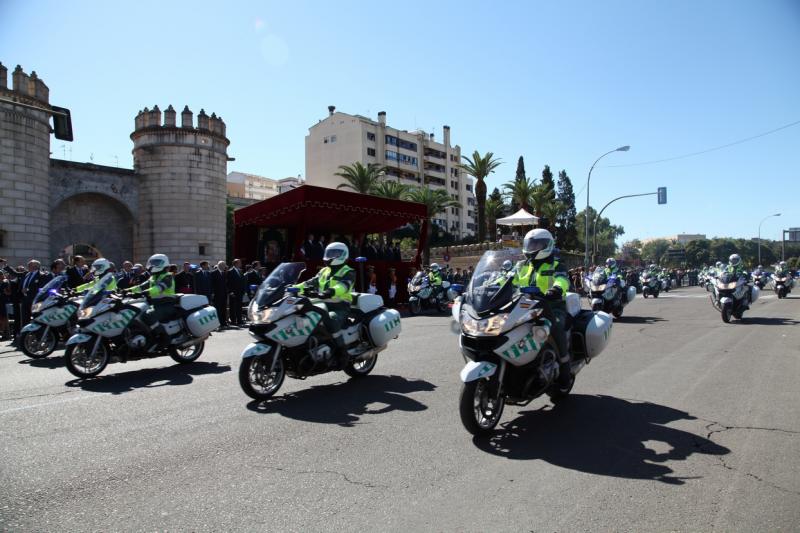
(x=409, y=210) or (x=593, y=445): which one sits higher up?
(x=409, y=210)

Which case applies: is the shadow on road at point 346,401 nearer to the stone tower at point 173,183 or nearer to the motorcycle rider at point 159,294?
the motorcycle rider at point 159,294

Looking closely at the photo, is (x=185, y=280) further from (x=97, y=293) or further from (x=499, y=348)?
(x=499, y=348)

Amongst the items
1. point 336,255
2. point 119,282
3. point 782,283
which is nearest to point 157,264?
point 336,255

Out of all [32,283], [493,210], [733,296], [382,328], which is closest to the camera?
[382,328]

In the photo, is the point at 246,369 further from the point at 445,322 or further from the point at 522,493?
the point at 445,322

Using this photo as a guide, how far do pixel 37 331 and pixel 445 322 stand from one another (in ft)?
31.5

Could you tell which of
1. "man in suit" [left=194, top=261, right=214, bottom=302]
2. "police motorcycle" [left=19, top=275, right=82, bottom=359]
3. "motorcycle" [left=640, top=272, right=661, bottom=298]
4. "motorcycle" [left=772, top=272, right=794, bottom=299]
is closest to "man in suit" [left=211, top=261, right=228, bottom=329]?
"man in suit" [left=194, top=261, right=214, bottom=302]

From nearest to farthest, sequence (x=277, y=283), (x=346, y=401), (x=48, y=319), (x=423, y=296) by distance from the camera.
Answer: (x=346, y=401) < (x=277, y=283) < (x=48, y=319) < (x=423, y=296)

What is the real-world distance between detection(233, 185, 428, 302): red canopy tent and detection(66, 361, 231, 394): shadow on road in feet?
29.9

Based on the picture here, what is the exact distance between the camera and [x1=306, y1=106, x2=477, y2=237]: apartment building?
244 ft

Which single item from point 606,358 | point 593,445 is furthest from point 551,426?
point 606,358

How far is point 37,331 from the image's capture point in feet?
32.3

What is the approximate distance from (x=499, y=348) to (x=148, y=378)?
5.51 meters

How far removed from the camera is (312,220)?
766 inches
